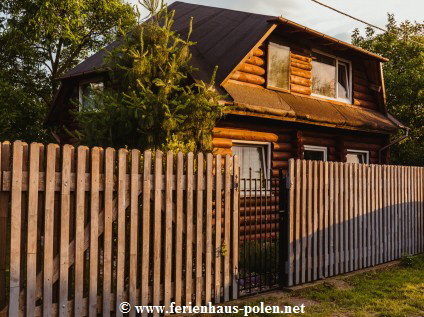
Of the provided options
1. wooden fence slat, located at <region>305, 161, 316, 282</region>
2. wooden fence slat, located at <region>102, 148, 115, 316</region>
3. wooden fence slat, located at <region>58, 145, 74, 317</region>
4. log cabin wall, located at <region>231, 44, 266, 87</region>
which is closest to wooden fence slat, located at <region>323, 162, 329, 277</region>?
wooden fence slat, located at <region>305, 161, 316, 282</region>

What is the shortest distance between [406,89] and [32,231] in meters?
20.6

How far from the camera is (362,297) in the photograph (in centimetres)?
604

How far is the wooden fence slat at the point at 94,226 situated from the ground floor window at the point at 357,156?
11568 millimetres

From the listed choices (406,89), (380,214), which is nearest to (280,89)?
(380,214)

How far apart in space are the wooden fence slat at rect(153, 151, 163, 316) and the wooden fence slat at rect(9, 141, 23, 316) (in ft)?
4.63

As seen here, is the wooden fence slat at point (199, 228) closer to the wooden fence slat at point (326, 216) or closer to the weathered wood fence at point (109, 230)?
the weathered wood fence at point (109, 230)

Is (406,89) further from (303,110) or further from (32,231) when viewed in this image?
(32,231)

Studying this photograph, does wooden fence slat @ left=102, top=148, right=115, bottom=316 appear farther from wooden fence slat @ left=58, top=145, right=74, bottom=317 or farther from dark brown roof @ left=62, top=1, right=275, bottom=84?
dark brown roof @ left=62, top=1, right=275, bottom=84

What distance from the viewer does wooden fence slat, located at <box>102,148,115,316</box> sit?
4.54 metres

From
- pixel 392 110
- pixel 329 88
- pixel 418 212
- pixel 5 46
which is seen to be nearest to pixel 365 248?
pixel 418 212

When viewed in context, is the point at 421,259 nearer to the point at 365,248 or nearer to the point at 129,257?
the point at 365,248

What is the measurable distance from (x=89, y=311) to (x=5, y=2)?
2097 cm

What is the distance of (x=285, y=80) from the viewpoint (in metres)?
12.7

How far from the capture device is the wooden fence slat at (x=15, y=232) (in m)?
3.98
